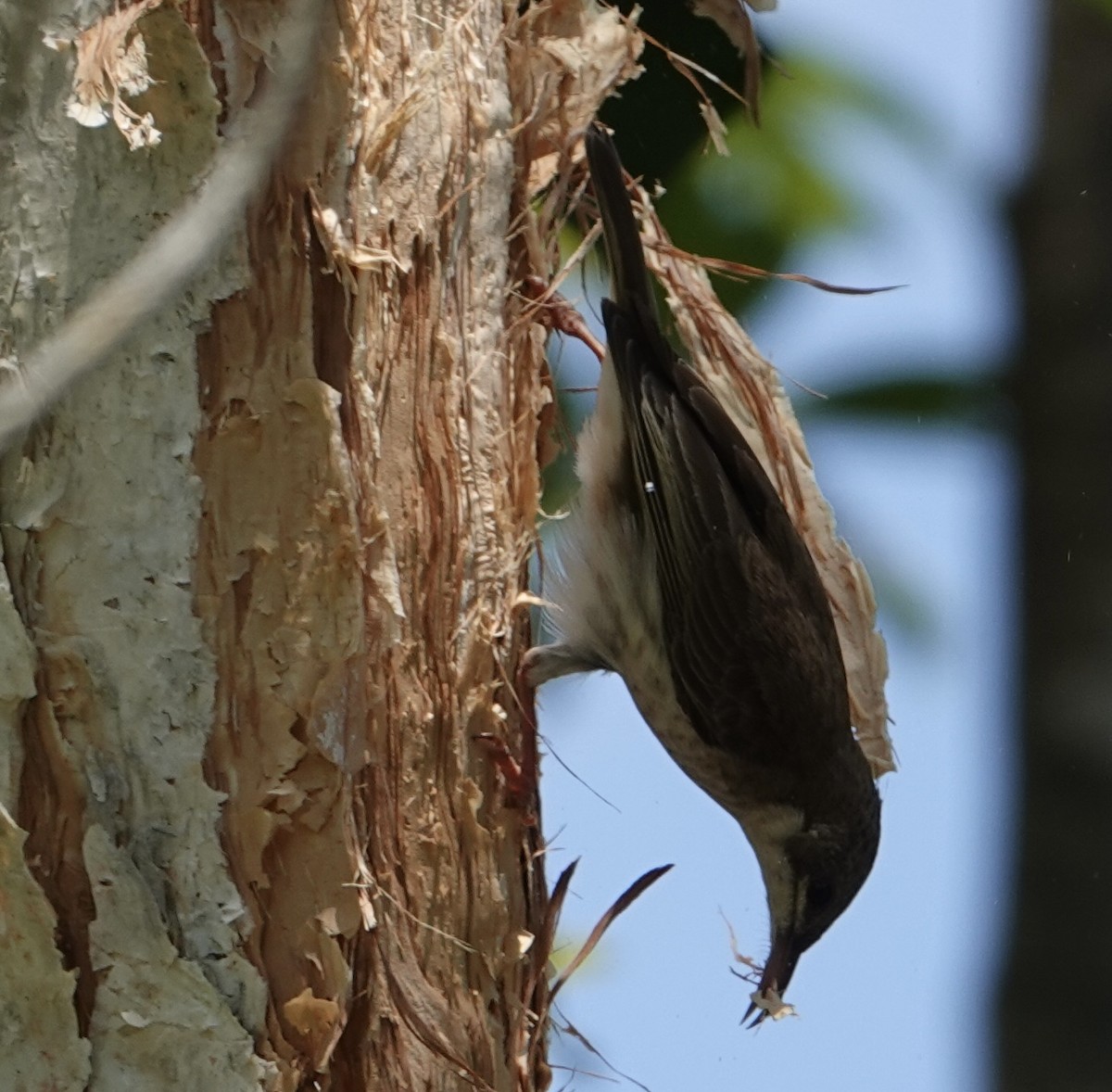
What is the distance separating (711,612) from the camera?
3.18 metres

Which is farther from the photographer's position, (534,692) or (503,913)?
(534,692)

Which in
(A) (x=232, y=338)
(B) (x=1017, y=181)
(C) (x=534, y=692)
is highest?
(B) (x=1017, y=181)

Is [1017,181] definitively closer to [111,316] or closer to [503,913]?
[503,913]

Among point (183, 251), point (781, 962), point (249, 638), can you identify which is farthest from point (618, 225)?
point (183, 251)

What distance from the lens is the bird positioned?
125 inches

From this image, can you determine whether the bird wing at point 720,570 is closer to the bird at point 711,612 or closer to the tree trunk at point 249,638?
the bird at point 711,612

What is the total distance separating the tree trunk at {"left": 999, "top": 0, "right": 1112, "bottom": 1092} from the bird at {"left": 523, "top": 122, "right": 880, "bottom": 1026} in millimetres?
391

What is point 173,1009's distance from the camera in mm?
1862

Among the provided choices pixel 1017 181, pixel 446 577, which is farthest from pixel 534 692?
pixel 1017 181

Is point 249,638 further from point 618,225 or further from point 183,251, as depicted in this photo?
point 618,225

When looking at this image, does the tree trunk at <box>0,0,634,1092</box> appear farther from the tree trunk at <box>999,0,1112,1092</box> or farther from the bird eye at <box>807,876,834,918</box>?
the tree trunk at <box>999,0,1112,1092</box>

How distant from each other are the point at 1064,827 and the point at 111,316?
97.6 inches

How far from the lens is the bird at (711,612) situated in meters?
3.16

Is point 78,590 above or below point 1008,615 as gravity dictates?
below
